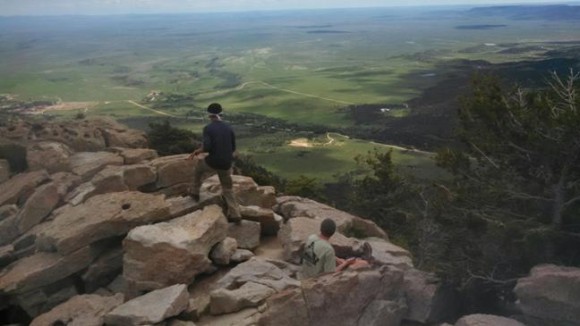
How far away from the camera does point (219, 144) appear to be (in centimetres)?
1509

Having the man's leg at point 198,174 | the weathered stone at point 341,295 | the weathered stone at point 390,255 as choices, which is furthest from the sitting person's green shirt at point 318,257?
the man's leg at point 198,174

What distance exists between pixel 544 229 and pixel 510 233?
4.50 ft

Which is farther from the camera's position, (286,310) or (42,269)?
(42,269)

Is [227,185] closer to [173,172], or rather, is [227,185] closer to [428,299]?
[173,172]

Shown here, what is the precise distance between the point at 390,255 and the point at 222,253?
5.38 meters

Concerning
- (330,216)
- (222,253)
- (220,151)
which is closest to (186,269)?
(222,253)

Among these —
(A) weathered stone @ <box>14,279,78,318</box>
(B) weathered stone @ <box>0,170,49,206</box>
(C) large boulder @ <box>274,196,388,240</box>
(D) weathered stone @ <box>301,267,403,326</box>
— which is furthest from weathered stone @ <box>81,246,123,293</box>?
(C) large boulder @ <box>274,196,388,240</box>

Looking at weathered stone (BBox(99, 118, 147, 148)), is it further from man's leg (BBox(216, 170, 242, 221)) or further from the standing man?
man's leg (BBox(216, 170, 242, 221))

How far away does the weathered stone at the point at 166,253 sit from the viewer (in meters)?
13.4

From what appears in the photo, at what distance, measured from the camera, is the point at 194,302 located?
12.9 meters

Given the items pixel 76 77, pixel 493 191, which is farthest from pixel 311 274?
pixel 76 77

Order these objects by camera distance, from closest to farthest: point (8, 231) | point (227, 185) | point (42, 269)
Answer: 1. point (42, 269)
2. point (227, 185)
3. point (8, 231)

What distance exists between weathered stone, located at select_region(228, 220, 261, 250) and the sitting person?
12.1 feet

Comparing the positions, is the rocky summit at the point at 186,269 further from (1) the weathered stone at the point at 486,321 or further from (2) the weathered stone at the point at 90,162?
(2) the weathered stone at the point at 90,162
